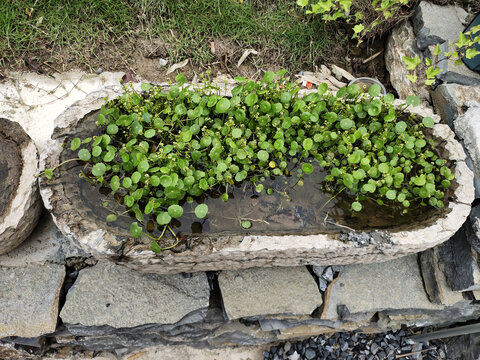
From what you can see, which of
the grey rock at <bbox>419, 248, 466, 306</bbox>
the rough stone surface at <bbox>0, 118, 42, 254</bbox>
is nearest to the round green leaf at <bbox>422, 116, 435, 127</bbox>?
the grey rock at <bbox>419, 248, 466, 306</bbox>

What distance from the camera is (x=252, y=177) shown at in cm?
228

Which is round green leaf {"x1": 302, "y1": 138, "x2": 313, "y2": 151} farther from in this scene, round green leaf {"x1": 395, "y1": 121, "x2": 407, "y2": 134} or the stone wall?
the stone wall

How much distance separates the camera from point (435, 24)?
3.35 m

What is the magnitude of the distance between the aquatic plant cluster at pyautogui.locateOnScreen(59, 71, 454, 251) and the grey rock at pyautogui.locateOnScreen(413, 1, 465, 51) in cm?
125

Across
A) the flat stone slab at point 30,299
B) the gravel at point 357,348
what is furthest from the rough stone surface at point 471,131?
the flat stone slab at point 30,299

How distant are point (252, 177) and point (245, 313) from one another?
3.09 feet

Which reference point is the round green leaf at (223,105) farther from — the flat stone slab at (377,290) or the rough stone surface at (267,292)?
the flat stone slab at (377,290)

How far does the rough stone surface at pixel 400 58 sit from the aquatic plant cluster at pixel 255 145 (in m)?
0.95

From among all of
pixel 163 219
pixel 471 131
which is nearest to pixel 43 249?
pixel 163 219

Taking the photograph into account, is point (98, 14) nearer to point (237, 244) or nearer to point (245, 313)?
point (237, 244)

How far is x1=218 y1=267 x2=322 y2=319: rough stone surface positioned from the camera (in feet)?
8.29

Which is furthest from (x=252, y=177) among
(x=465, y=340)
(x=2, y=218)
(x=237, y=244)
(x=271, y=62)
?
(x=465, y=340)

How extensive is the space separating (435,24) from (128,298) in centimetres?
339

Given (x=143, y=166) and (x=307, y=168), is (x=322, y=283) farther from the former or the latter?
(x=143, y=166)
